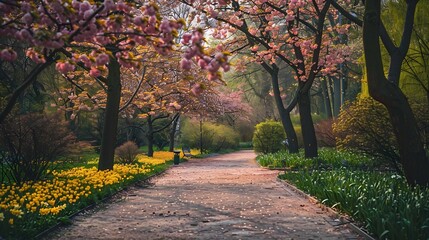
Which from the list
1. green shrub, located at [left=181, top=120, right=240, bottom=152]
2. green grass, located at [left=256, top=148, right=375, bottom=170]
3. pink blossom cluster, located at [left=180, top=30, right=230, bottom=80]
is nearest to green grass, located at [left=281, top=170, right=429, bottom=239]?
pink blossom cluster, located at [left=180, top=30, right=230, bottom=80]

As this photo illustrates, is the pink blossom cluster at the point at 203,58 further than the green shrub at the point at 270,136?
No

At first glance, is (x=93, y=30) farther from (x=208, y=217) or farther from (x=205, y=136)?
(x=205, y=136)

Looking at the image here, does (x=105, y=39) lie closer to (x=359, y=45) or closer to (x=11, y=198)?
(x=11, y=198)

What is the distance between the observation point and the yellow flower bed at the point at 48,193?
8.11m

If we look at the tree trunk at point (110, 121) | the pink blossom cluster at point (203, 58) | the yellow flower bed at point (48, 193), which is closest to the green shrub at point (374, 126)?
the yellow flower bed at point (48, 193)

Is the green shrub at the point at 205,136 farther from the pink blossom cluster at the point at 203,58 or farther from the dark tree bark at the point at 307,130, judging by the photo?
the pink blossom cluster at the point at 203,58

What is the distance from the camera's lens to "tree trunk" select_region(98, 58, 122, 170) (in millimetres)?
16531

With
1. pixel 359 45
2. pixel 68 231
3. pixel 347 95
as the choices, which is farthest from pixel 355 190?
pixel 347 95

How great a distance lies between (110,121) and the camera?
656 inches

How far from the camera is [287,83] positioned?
1997 inches

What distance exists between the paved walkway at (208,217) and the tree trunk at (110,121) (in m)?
2.72

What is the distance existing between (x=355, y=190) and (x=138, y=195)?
6490mm

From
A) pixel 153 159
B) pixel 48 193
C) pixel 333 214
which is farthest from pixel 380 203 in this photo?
pixel 153 159

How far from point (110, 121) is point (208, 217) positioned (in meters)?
8.24
